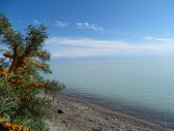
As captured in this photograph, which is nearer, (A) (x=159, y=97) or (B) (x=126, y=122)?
(B) (x=126, y=122)

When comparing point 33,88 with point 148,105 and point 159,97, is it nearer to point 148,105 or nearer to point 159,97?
point 148,105

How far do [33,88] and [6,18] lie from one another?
1.17m

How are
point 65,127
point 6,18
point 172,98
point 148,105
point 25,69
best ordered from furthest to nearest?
1. point 172,98
2. point 148,105
3. point 65,127
4. point 25,69
5. point 6,18

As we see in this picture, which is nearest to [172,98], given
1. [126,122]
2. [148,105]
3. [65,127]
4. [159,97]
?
[159,97]

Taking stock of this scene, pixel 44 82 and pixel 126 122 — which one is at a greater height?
pixel 44 82

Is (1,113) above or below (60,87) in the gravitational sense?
below

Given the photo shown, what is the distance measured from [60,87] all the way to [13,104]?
928mm

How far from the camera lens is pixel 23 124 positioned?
3711 millimetres

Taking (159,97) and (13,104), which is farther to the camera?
(159,97)

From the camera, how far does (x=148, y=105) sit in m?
35.4

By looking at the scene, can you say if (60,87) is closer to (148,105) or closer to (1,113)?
(1,113)

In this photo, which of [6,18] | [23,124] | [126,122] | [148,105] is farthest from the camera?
[148,105]

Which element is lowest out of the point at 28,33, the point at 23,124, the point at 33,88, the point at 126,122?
the point at 126,122

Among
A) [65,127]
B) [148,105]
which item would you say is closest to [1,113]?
[65,127]
